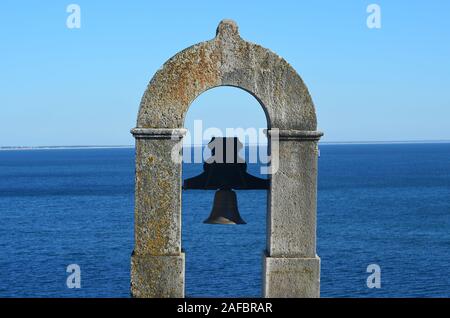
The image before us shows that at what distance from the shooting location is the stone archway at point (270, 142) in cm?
632

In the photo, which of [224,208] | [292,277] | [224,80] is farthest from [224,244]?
[224,80]

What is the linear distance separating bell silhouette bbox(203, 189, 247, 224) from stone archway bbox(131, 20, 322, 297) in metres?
1.10

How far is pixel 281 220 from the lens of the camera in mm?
6496

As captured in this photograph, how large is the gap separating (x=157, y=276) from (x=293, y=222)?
1.36m

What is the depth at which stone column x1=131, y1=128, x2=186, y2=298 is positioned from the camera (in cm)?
638

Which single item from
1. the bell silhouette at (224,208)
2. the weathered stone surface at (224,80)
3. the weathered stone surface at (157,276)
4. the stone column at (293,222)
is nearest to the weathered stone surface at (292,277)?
the stone column at (293,222)

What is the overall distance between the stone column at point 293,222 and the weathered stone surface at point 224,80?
335mm

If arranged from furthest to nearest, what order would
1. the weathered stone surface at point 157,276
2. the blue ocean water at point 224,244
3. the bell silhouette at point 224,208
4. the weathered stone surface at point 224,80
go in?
the blue ocean water at point 224,244, the bell silhouette at point 224,208, the weathered stone surface at point 157,276, the weathered stone surface at point 224,80

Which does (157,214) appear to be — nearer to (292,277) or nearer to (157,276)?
(157,276)

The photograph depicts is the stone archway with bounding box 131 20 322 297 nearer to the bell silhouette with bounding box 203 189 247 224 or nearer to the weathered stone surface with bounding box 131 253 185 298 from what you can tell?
the weathered stone surface with bounding box 131 253 185 298

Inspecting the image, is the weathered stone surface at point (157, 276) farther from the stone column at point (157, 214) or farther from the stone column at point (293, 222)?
the stone column at point (293, 222)

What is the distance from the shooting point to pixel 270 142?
21.4 ft

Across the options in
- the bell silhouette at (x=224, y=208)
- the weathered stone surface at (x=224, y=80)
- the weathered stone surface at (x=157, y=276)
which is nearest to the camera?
the weathered stone surface at (x=224, y=80)
